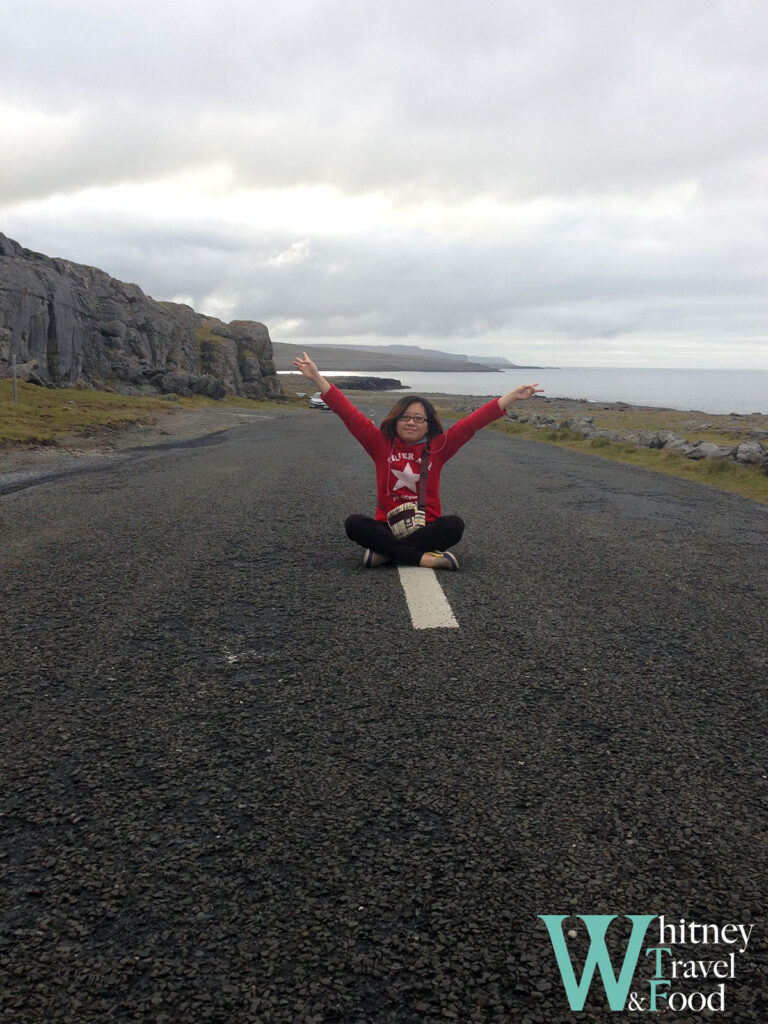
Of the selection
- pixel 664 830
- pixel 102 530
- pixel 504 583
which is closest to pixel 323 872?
pixel 664 830

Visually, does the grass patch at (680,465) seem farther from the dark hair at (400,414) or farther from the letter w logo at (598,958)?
the letter w logo at (598,958)

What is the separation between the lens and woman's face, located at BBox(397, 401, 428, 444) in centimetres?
608

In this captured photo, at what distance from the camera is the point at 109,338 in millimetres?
55406

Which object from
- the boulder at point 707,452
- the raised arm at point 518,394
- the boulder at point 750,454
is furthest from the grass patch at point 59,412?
the boulder at point 750,454

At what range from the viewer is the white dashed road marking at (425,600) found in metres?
4.61

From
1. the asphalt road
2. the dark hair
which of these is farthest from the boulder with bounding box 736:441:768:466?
the dark hair

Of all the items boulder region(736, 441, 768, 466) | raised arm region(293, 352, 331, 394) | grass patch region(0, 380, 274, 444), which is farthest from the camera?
grass patch region(0, 380, 274, 444)

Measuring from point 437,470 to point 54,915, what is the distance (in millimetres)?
4700

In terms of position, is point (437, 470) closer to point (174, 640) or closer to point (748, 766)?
point (174, 640)

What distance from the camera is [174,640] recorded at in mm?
4234

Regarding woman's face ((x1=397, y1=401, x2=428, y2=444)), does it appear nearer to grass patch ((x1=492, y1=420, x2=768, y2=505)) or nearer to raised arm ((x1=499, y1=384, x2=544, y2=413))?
raised arm ((x1=499, y1=384, x2=544, y2=413))

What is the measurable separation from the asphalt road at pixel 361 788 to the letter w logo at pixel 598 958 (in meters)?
0.02

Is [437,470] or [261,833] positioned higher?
[437,470]
